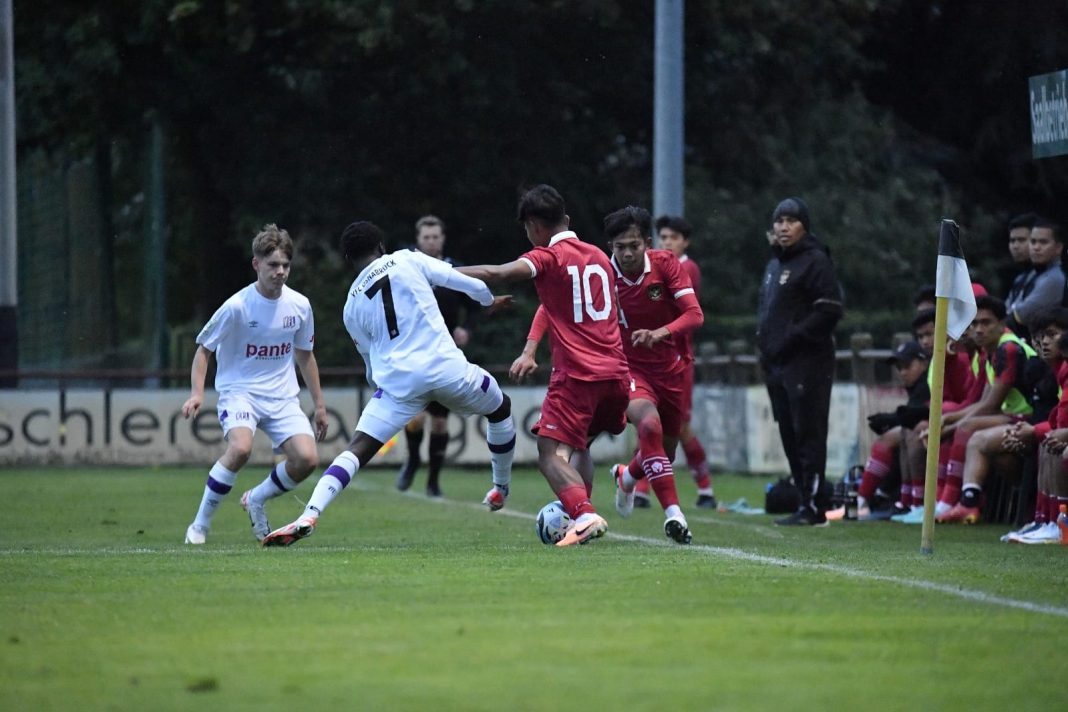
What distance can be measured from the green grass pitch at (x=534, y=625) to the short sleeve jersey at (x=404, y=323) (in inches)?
36.7

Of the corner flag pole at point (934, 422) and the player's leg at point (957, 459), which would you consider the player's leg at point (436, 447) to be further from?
the corner flag pole at point (934, 422)

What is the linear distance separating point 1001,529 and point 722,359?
9205 mm

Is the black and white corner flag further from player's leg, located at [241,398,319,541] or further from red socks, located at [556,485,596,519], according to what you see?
player's leg, located at [241,398,319,541]

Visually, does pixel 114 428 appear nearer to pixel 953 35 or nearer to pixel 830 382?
pixel 830 382

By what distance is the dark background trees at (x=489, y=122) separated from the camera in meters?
26.9

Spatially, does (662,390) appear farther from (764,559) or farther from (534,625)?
(534,625)

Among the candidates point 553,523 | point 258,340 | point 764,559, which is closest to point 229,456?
point 258,340

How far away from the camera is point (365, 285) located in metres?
10.6

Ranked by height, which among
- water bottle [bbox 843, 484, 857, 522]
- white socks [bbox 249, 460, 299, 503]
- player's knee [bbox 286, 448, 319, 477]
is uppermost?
player's knee [bbox 286, 448, 319, 477]

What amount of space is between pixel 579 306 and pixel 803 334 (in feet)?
10.5

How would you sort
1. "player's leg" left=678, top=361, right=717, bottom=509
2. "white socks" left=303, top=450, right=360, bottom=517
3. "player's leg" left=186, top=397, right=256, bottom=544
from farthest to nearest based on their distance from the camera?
"player's leg" left=678, top=361, right=717, bottom=509 → "player's leg" left=186, top=397, right=256, bottom=544 → "white socks" left=303, top=450, right=360, bottom=517

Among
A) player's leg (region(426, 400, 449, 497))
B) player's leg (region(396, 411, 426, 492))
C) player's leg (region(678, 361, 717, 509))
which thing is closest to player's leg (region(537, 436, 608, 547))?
player's leg (region(678, 361, 717, 509))

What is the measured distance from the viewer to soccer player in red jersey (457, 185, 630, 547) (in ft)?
34.4

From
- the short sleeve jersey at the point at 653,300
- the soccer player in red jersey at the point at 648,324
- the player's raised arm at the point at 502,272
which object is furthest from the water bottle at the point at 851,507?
the player's raised arm at the point at 502,272
